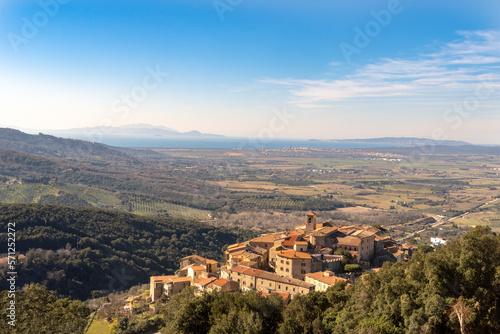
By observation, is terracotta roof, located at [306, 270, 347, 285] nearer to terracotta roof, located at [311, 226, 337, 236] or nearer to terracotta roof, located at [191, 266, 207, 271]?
terracotta roof, located at [311, 226, 337, 236]

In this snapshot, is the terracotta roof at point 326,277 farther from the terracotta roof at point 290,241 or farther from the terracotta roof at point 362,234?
the terracotta roof at point 362,234

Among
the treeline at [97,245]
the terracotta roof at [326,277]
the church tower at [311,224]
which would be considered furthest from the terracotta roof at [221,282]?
the treeline at [97,245]

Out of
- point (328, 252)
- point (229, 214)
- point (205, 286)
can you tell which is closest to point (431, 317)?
point (328, 252)

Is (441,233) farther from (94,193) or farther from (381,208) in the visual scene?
(94,193)

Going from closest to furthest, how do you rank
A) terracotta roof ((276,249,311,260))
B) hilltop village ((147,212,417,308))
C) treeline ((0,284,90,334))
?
treeline ((0,284,90,334))
hilltop village ((147,212,417,308))
terracotta roof ((276,249,311,260))

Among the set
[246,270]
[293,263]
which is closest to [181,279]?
[246,270]

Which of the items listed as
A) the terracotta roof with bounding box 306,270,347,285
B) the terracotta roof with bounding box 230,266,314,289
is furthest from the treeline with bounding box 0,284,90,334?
the terracotta roof with bounding box 306,270,347,285
